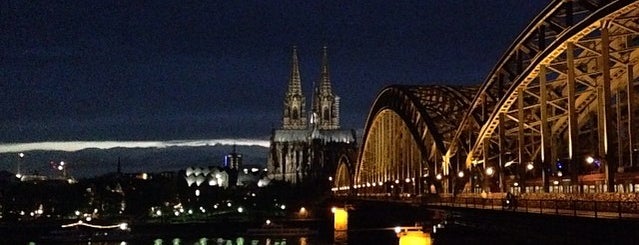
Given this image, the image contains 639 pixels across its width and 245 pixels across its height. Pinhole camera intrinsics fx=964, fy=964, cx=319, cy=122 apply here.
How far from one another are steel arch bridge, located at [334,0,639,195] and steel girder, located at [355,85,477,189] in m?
0.16

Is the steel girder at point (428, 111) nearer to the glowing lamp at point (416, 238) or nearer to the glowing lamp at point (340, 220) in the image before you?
the glowing lamp at point (340, 220)

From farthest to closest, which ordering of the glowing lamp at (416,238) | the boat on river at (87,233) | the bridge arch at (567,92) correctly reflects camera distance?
the boat on river at (87,233) → the glowing lamp at (416,238) → the bridge arch at (567,92)

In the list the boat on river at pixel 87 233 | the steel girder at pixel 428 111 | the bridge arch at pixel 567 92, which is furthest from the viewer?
the boat on river at pixel 87 233

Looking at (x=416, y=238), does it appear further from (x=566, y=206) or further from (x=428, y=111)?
(x=428, y=111)

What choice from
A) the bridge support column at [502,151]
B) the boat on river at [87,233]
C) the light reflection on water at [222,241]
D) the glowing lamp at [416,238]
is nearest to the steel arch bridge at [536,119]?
the bridge support column at [502,151]

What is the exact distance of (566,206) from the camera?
4369 cm

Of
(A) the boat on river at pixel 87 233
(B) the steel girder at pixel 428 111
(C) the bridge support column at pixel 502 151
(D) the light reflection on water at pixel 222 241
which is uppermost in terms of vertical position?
(B) the steel girder at pixel 428 111

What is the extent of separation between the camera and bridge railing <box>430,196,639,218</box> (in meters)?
37.2

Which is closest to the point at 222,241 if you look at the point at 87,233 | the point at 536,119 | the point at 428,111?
the point at 87,233

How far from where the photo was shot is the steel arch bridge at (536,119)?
5128 cm

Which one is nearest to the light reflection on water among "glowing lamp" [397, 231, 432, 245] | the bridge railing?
"glowing lamp" [397, 231, 432, 245]

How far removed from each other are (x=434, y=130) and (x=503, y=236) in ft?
142

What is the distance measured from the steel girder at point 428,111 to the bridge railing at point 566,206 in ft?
131

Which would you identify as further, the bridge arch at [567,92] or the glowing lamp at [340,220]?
the glowing lamp at [340,220]
